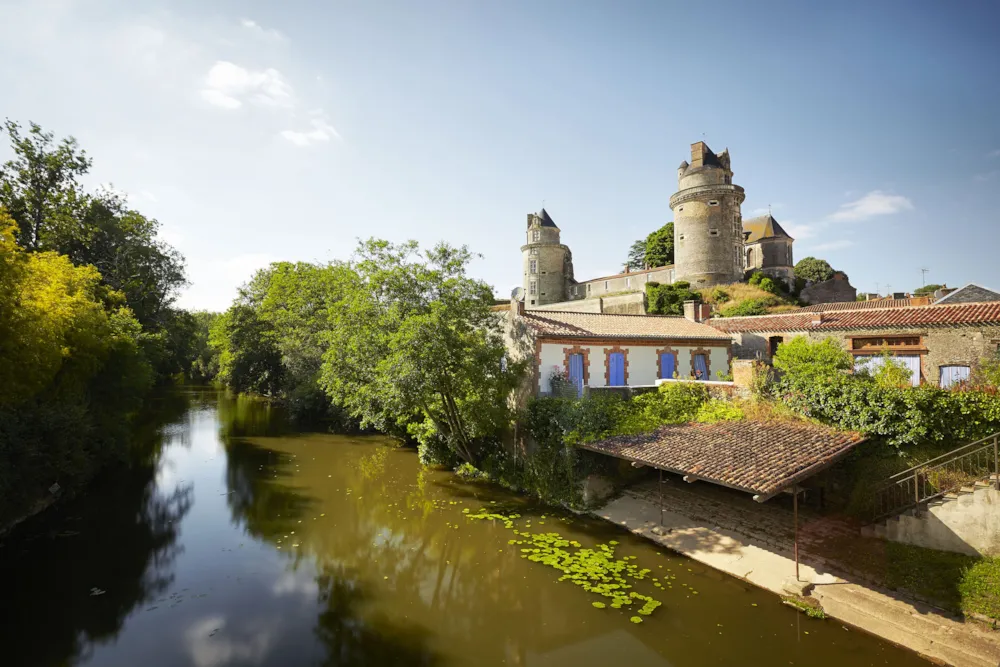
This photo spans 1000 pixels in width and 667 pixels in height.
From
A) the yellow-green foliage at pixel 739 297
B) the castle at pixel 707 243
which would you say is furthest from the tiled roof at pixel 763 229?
the yellow-green foliage at pixel 739 297

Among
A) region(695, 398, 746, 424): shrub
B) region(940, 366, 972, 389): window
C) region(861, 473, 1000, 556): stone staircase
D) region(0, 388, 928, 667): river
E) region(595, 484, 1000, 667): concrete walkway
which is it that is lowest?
region(0, 388, 928, 667): river

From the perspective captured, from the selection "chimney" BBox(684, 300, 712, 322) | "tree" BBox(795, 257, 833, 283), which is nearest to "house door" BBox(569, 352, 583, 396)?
"chimney" BBox(684, 300, 712, 322)

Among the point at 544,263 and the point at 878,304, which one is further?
the point at 544,263

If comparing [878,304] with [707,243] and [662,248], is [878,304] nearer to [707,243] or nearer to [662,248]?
[707,243]

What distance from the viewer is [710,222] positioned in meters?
37.8

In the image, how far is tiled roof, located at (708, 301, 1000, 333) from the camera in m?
16.4

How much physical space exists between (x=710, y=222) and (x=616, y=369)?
2384 cm

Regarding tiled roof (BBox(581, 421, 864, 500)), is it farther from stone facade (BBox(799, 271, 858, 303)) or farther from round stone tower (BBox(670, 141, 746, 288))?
stone facade (BBox(799, 271, 858, 303))

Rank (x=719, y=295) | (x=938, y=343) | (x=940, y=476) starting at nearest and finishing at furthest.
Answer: (x=940, y=476), (x=938, y=343), (x=719, y=295)

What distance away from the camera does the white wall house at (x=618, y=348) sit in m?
18.3

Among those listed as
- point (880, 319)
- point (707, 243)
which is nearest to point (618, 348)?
point (880, 319)

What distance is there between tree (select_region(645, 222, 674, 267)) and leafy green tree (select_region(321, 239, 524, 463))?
1420 inches

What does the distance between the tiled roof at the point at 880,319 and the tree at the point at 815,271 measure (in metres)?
23.2

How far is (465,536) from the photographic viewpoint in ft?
42.8
